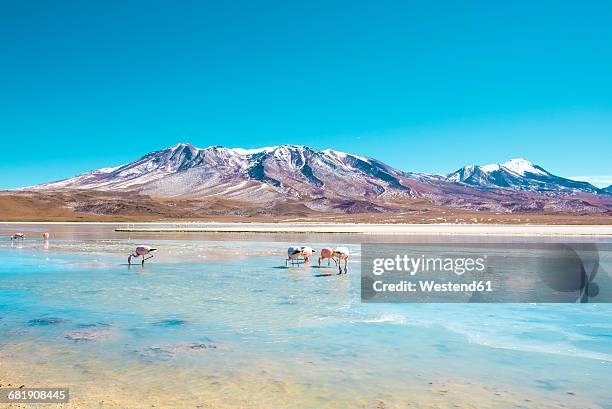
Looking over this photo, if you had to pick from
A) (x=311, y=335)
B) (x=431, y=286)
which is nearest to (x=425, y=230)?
(x=431, y=286)

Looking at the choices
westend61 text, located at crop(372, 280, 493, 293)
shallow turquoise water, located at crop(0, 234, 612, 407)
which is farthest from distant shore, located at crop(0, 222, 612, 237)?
shallow turquoise water, located at crop(0, 234, 612, 407)

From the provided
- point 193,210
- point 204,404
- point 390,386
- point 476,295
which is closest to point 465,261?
point 476,295

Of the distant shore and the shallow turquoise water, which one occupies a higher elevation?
the distant shore

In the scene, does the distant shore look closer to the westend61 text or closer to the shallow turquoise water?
the westend61 text

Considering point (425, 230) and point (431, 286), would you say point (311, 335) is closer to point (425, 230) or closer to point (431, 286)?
point (431, 286)

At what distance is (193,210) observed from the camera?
184 meters

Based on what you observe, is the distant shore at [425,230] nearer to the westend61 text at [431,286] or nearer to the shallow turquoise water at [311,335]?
the westend61 text at [431,286]

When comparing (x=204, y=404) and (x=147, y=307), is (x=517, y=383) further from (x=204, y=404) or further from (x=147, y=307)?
(x=147, y=307)

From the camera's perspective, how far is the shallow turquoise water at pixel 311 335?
8.72 meters

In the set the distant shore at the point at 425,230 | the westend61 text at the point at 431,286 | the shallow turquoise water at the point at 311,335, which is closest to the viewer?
the shallow turquoise water at the point at 311,335

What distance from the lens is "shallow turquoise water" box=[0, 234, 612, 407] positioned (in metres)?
8.72

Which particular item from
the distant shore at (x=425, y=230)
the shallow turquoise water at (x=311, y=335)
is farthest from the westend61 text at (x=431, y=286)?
the distant shore at (x=425, y=230)

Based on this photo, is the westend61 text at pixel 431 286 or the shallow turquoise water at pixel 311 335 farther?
the westend61 text at pixel 431 286

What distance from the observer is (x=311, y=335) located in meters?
11.4
